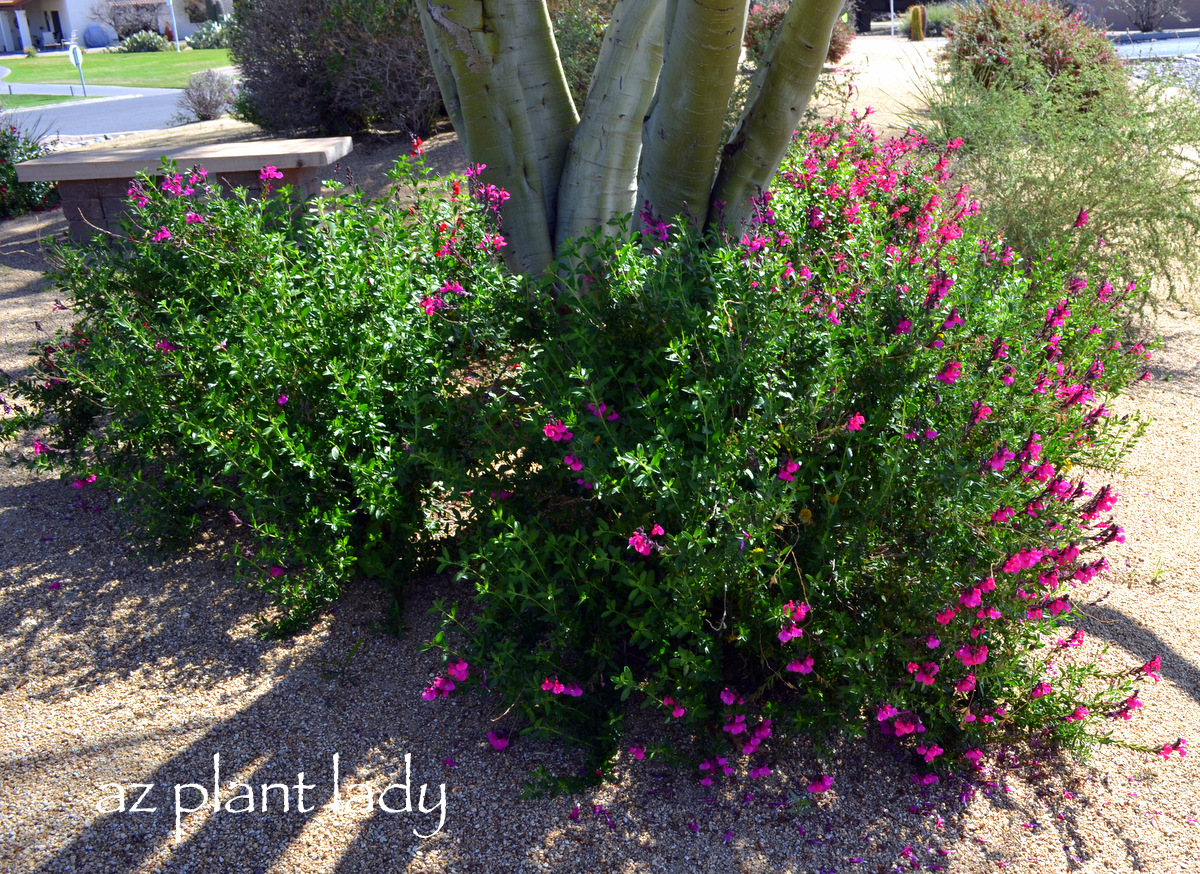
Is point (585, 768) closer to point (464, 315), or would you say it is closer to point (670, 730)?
point (670, 730)

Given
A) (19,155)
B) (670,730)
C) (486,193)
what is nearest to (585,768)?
(670,730)

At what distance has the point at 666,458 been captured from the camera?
8.25 ft

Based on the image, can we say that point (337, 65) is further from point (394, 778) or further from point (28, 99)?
point (28, 99)

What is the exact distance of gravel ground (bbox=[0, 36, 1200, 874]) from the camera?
243 centimetres

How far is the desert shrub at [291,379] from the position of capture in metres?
3.08

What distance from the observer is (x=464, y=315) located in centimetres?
335

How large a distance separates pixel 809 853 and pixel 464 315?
7.00 feet

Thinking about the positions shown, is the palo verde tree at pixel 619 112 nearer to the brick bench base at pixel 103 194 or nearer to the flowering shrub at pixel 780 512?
the flowering shrub at pixel 780 512

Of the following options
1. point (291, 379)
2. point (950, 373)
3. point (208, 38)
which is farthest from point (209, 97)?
point (208, 38)

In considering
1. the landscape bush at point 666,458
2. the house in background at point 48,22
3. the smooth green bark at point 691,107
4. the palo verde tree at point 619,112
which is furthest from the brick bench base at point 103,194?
the house in background at point 48,22

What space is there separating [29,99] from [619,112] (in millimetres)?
33924

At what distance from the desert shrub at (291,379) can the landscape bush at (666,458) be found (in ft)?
0.06

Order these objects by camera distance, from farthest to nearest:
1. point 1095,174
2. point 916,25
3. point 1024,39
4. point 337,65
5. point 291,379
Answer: point 916,25, point 1024,39, point 337,65, point 1095,174, point 291,379

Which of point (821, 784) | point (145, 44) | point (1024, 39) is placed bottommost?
point (821, 784)
